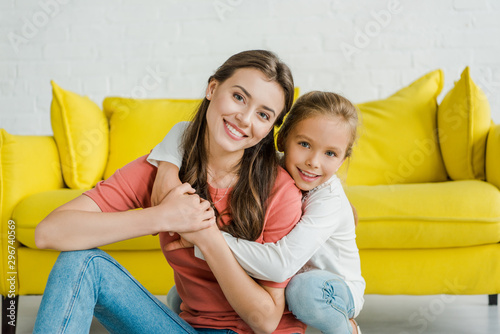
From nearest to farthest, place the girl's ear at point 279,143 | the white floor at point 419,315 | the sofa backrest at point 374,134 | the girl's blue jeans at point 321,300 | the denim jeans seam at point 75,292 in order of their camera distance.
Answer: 1. the denim jeans seam at point 75,292
2. the girl's blue jeans at point 321,300
3. the girl's ear at point 279,143
4. the white floor at point 419,315
5. the sofa backrest at point 374,134

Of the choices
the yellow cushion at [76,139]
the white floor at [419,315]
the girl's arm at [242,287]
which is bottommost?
the white floor at [419,315]

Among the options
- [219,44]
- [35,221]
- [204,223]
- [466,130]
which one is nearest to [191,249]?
[204,223]

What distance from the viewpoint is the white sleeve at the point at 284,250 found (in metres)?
1.09

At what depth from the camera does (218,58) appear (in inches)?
122

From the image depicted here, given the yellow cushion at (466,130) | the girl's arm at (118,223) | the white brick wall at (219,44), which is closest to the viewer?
the girl's arm at (118,223)

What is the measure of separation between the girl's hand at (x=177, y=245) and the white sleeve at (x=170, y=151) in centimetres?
17

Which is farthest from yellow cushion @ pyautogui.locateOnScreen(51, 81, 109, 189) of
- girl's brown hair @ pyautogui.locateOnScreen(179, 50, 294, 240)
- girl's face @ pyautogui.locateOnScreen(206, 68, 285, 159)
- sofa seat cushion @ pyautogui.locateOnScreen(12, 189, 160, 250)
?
girl's face @ pyautogui.locateOnScreen(206, 68, 285, 159)

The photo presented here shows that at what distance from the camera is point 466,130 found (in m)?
2.18

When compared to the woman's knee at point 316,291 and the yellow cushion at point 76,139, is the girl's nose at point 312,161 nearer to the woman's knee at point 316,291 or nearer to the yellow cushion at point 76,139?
the woman's knee at point 316,291

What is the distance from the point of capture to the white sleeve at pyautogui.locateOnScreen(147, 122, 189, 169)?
4.02 feet

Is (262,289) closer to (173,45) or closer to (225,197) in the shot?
(225,197)

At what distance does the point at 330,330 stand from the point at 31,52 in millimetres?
2669

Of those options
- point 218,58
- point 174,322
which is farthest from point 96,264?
point 218,58

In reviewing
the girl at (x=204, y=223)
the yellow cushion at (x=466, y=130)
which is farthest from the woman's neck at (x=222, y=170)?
the yellow cushion at (x=466, y=130)
